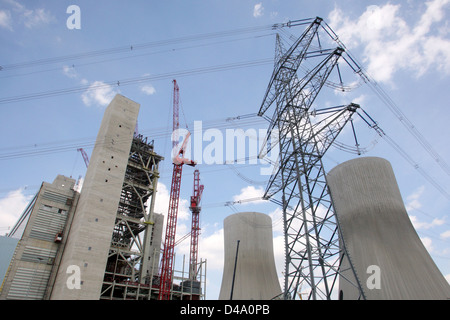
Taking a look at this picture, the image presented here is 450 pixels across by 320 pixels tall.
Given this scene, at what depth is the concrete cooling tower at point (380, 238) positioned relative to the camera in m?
27.8

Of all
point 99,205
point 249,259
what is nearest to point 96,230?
point 99,205

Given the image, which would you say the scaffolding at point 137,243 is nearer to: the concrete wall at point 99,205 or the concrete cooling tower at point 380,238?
the concrete wall at point 99,205

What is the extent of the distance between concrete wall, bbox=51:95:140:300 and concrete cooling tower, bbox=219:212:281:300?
1820 centimetres

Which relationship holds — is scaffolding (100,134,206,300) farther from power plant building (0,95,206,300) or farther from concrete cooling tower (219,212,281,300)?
concrete cooling tower (219,212,281,300)

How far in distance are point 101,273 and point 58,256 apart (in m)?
6.77

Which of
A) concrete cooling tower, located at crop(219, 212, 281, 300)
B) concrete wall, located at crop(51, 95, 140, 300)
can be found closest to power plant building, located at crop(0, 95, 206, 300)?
concrete wall, located at crop(51, 95, 140, 300)

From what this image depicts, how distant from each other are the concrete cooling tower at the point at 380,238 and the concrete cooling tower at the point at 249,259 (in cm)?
1308

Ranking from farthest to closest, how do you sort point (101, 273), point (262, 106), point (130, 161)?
point (130, 161) < point (101, 273) < point (262, 106)

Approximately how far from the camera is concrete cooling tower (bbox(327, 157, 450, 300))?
27.8 m

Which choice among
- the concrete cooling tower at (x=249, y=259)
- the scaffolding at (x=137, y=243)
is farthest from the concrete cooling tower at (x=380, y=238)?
the scaffolding at (x=137, y=243)

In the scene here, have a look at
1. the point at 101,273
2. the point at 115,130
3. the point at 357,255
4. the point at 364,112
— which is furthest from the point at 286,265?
the point at 115,130

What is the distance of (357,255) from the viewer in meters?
31.2

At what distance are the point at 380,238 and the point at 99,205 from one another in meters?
34.7
